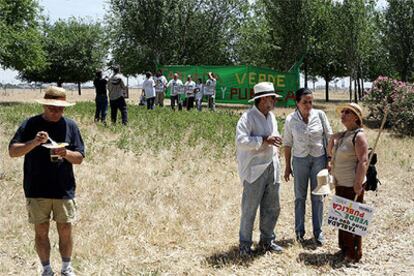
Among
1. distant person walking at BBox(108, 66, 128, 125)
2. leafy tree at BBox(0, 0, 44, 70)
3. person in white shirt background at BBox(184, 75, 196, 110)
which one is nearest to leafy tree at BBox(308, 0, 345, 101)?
person in white shirt background at BBox(184, 75, 196, 110)

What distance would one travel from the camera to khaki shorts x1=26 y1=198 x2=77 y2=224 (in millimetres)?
4512

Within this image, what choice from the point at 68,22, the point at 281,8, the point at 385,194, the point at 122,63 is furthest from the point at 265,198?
the point at 68,22

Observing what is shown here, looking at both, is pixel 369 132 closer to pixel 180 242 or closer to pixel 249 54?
pixel 180 242

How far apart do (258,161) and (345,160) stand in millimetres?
989

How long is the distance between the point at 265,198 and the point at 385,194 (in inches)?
159

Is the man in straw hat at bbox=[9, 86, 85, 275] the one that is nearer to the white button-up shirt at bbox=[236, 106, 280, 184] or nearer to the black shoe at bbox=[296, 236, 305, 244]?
the white button-up shirt at bbox=[236, 106, 280, 184]

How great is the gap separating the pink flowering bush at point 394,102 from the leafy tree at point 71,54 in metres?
34.7

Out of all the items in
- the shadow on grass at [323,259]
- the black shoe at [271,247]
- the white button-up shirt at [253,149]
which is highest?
the white button-up shirt at [253,149]

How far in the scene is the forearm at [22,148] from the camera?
167 inches

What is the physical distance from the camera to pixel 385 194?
8828 millimetres

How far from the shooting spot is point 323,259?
5613 mm

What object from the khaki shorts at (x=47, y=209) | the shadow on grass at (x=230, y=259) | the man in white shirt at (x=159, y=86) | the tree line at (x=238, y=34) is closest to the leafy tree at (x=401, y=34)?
the tree line at (x=238, y=34)

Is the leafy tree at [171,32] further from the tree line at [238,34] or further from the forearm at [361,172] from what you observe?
the forearm at [361,172]

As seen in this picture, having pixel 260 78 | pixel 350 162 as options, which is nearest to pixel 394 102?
pixel 260 78
